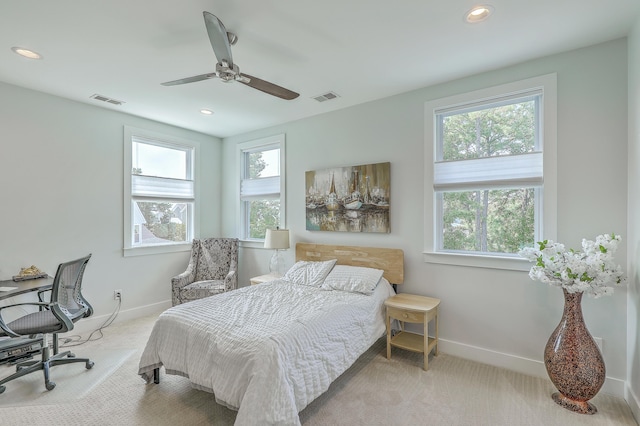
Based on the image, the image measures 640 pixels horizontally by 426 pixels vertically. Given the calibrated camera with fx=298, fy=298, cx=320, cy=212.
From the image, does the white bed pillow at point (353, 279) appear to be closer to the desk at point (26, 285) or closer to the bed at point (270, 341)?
the bed at point (270, 341)

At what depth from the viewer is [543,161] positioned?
255cm

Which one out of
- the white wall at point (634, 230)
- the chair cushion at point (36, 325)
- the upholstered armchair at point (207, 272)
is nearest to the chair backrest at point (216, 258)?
the upholstered armchair at point (207, 272)

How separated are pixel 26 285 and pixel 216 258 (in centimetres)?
211

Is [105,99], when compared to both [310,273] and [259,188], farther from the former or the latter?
[310,273]

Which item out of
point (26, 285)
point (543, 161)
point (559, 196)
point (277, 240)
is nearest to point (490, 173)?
point (543, 161)

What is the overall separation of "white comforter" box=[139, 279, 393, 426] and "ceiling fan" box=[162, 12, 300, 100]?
69.2 inches

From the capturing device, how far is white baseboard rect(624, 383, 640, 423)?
1966 mm

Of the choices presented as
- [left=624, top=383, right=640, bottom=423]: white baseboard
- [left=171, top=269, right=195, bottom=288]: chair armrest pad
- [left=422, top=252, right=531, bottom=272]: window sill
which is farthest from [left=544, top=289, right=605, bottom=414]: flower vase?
[left=171, top=269, right=195, bottom=288]: chair armrest pad

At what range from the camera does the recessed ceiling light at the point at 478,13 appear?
192 centimetres

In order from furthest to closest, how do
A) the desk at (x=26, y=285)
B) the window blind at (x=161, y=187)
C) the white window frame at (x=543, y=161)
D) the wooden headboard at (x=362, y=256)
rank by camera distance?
the window blind at (x=161, y=187) → the wooden headboard at (x=362, y=256) → the white window frame at (x=543, y=161) → the desk at (x=26, y=285)

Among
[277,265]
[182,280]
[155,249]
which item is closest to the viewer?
[182,280]

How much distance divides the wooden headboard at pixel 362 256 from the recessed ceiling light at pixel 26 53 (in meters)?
3.11

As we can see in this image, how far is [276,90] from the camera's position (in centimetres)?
238

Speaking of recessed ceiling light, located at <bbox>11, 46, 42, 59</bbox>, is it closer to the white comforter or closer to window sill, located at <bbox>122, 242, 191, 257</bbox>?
window sill, located at <bbox>122, 242, 191, 257</bbox>
